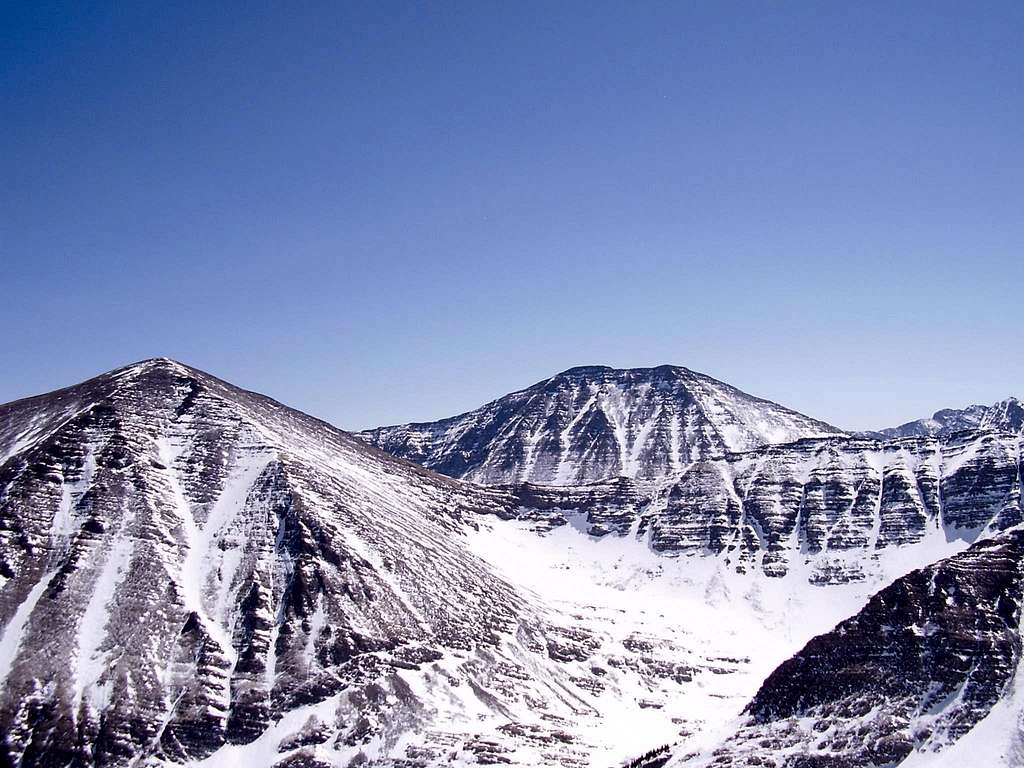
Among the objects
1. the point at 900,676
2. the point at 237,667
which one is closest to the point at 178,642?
the point at 237,667

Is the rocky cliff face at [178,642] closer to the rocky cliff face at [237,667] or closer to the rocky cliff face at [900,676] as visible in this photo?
the rocky cliff face at [237,667]

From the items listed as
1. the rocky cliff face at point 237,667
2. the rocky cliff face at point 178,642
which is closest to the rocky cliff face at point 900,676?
the rocky cliff face at point 237,667

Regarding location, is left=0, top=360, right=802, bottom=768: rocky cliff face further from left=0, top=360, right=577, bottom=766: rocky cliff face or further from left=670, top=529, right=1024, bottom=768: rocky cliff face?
left=670, top=529, right=1024, bottom=768: rocky cliff face

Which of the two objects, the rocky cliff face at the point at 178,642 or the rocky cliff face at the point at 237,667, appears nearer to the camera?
the rocky cliff face at the point at 237,667

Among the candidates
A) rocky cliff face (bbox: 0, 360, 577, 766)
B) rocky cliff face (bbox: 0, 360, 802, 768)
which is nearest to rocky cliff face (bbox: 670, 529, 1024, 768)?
rocky cliff face (bbox: 0, 360, 802, 768)

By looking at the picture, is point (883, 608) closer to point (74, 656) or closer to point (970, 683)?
point (970, 683)

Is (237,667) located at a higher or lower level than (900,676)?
lower

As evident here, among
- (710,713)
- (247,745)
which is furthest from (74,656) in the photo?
(710,713)

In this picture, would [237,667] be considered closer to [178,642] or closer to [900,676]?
[178,642]

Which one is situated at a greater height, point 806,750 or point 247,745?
point 806,750
